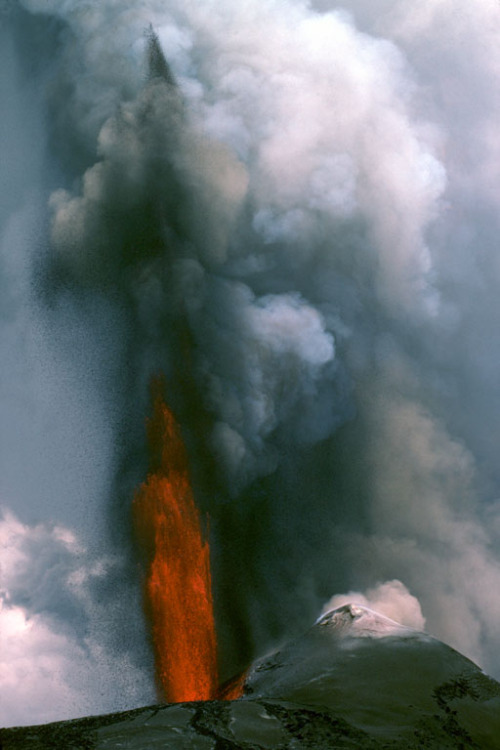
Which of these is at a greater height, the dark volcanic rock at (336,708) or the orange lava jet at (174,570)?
the orange lava jet at (174,570)

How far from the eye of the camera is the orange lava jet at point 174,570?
98.7ft

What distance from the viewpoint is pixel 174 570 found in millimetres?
32406

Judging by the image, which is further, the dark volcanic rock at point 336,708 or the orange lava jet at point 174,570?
the orange lava jet at point 174,570

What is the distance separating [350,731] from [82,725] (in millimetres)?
5515

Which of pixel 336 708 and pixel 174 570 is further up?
pixel 174 570

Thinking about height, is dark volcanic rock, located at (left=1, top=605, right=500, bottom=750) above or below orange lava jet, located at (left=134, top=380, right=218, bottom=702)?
below

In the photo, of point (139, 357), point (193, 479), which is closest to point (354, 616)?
point (193, 479)

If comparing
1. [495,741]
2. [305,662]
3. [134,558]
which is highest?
[134,558]

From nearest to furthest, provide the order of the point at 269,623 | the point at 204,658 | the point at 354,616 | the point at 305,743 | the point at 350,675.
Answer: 1. the point at 305,743
2. the point at 350,675
3. the point at 354,616
4. the point at 204,658
5. the point at 269,623

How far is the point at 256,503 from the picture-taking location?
37.2 m

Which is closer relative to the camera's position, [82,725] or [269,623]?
[82,725]

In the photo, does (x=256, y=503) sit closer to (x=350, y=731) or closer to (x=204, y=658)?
(x=204, y=658)

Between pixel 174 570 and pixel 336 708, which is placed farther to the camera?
pixel 174 570

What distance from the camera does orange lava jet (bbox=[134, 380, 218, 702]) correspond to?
30.1m
